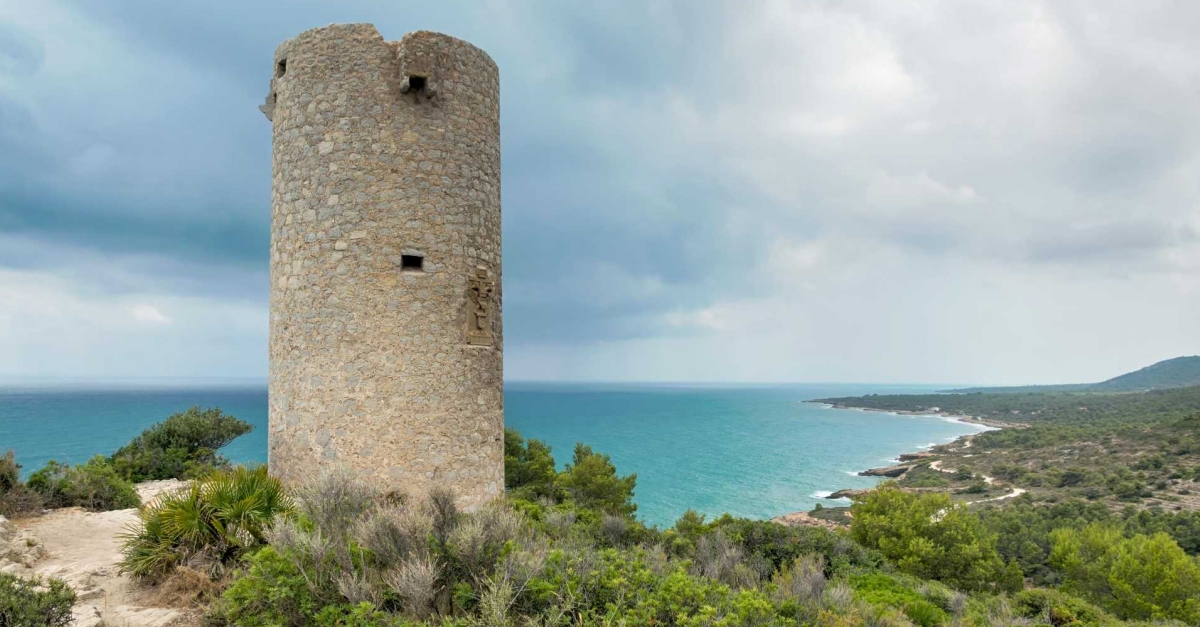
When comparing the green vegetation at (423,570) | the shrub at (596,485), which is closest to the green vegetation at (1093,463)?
the shrub at (596,485)

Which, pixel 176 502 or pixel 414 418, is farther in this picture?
pixel 414 418

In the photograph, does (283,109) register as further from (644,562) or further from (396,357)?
(644,562)

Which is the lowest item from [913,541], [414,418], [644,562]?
[913,541]

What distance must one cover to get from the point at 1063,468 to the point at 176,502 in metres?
61.0

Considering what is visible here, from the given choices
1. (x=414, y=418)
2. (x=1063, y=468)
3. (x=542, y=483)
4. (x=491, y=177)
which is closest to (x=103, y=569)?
(x=414, y=418)

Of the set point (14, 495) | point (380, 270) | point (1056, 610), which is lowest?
point (1056, 610)

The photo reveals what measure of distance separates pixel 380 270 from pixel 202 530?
10.4ft

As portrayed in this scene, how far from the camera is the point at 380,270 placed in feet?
23.4

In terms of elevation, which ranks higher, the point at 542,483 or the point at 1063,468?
the point at 542,483

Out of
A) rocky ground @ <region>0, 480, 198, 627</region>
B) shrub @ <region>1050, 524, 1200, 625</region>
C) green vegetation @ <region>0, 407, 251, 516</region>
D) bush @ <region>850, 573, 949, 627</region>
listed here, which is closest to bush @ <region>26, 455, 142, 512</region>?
green vegetation @ <region>0, 407, 251, 516</region>

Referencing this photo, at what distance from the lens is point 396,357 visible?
7.14 meters

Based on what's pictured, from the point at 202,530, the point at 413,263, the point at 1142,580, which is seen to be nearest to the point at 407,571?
the point at 202,530

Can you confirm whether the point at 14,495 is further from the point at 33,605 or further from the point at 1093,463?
the point at 1093,463

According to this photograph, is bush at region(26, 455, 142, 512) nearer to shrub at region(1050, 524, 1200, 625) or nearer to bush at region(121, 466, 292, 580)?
bush at region(121, 466, 292, 580)
